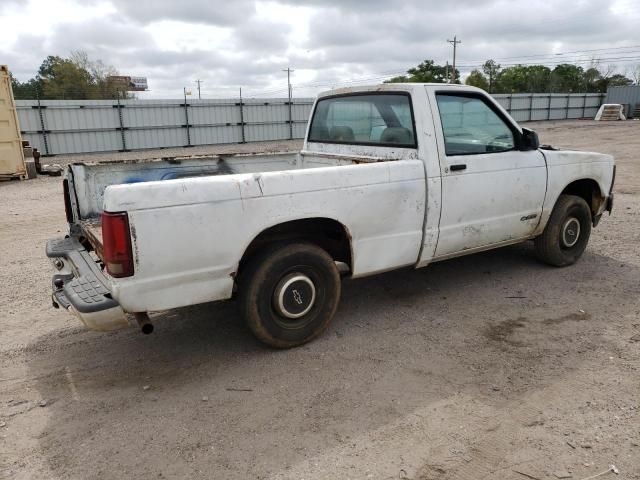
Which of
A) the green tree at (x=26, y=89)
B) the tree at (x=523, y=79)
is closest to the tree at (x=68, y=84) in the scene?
the green tree at (x=26, y=89)

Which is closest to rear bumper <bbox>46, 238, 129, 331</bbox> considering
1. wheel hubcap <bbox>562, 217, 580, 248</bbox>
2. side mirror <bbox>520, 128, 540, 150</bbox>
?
side mirror <bbox>520, 128, 540, 150</bbox>

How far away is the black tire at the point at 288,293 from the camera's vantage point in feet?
11.7

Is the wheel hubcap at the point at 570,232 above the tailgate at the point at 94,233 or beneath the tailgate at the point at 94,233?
beneath

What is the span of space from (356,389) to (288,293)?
0.83 metres

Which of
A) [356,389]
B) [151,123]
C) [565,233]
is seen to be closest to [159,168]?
[356,389]

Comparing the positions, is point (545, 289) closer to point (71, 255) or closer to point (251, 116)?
point (71, 255)

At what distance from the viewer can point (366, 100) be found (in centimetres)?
480

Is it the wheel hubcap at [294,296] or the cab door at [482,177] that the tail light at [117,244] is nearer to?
the wheel hubcap at [294,296]

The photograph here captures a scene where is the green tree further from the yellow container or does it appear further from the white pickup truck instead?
the white pickup truck

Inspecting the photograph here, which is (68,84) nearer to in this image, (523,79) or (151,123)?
(151,123)

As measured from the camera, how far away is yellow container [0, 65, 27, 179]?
503 inches

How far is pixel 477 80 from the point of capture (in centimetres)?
6500

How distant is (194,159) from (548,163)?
3.46m

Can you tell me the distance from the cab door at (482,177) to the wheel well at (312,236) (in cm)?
88
